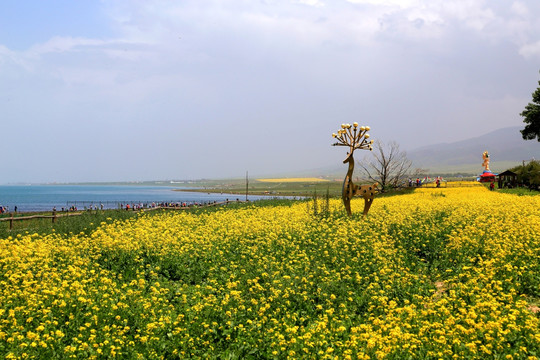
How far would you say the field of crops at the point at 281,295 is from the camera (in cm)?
638

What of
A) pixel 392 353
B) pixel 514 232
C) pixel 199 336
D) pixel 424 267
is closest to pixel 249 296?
pixel 199 336

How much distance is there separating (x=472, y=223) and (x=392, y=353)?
12.3 metres

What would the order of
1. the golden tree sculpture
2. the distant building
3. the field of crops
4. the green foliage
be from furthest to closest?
the distant building, the green foliage, the golden tree sculpture, the field of crops

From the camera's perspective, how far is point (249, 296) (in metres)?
9.24

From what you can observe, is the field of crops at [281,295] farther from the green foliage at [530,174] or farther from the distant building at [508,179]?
the distant building at [508,179]

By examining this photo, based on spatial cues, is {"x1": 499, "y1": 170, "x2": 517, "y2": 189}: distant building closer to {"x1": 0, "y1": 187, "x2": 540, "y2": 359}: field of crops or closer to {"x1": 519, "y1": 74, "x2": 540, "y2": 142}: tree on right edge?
{"x1": 519, "y1": 74, "x2": 540, "y2": 142}: tree on right edge

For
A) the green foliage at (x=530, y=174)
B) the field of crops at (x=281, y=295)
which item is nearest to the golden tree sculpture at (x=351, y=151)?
the field of crops at (x=281, y=295)

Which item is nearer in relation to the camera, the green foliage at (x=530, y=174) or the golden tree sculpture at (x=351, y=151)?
the golden tree sculpture at (x=351, y=151)

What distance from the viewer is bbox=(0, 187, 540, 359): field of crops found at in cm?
638

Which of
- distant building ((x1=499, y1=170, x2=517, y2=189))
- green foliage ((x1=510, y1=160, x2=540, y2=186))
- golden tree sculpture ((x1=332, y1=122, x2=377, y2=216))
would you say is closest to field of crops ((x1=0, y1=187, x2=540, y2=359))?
golden tree sculpture ((x1=332, y1=122, x2=377, y2=216))

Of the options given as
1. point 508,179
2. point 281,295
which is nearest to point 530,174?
point 508,179

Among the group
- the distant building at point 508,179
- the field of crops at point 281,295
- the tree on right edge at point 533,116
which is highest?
the tree on right edge at point 533,116

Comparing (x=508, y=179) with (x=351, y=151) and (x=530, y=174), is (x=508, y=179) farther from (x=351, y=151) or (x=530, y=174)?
(x=351, y=151)

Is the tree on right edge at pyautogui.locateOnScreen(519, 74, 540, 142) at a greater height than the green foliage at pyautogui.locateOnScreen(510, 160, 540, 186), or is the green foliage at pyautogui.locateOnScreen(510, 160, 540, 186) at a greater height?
the tree on right edge at pyautogui.locateOnScreen(519, 74, 540, 142)
